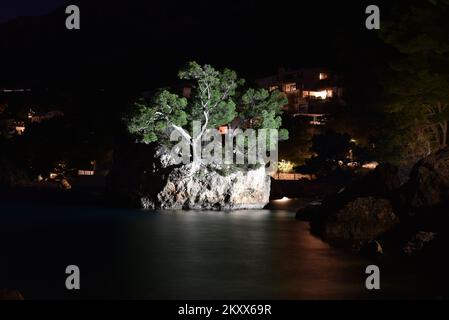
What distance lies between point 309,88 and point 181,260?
60524 millimetres

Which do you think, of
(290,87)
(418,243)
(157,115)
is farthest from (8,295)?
(290,87)

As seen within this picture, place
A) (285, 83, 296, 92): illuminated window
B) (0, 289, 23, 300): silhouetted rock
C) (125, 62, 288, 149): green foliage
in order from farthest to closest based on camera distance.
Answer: (285, 83, 296, 92): illuminated window, (125, 62, 288, 149): green foliage, (0, 289, 23, 300): silhouetted rock

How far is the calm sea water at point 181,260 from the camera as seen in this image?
18406 millimetres

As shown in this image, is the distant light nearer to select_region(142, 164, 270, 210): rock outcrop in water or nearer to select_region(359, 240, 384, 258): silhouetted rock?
select_region(142, 164, 270, 210): rock outcrop in water

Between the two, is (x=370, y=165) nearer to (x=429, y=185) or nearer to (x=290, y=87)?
(x=290, y=87)

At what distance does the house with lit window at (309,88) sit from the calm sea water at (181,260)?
41.8 metres

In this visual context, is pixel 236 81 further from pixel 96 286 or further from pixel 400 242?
pixel 96 286

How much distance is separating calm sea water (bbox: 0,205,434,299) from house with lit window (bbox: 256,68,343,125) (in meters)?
41.8

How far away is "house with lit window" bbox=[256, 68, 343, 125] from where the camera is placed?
80.0m

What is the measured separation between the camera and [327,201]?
108 feet

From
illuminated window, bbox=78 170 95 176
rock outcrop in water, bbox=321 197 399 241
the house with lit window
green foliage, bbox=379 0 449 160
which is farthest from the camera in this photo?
the house with lit window

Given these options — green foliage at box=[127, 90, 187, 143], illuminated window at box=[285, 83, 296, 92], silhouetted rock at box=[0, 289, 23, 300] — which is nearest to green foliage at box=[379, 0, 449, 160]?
green foliage at box=[127, 90, 187, 143]
